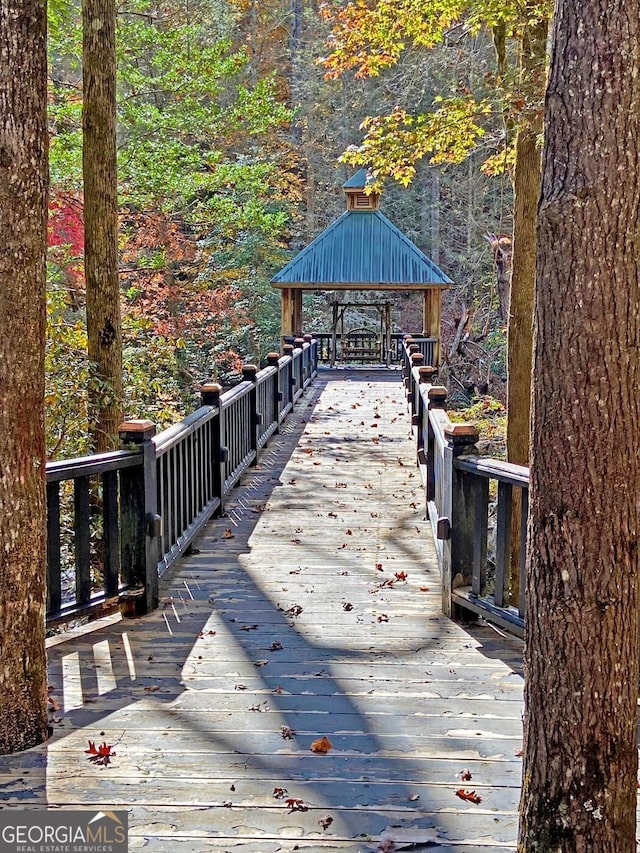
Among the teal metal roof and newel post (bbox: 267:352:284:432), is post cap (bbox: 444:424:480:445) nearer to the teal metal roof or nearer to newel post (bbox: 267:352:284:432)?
newel post (bbox: 267:352:284:432)

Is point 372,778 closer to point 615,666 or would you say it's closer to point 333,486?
point 615,666

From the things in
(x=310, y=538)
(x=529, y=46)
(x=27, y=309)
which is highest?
(x=529, y=46)

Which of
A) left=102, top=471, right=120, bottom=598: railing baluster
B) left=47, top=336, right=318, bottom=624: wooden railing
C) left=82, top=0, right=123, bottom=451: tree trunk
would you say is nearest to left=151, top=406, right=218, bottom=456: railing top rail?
left=47, top=336, right=318, bottom=624: wooden railing

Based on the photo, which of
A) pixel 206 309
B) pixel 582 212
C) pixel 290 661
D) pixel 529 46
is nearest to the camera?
pixel 582 212

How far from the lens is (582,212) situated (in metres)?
2.51

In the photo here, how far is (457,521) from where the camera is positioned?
5.58m

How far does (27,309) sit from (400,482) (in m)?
6.91

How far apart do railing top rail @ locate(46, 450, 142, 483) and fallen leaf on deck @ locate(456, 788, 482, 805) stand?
246cm

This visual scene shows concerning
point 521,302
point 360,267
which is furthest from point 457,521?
point 360,267

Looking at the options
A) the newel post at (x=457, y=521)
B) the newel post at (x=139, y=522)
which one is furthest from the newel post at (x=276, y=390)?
the newel post at (x=457, y=521)

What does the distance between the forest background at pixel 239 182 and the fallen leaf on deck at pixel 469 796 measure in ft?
22.9

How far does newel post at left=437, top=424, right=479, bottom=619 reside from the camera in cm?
554

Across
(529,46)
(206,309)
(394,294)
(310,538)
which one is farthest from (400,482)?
(394,294)

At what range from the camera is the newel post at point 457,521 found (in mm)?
5539
